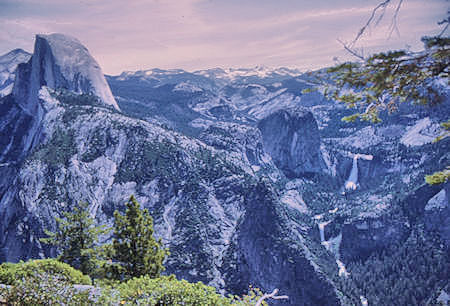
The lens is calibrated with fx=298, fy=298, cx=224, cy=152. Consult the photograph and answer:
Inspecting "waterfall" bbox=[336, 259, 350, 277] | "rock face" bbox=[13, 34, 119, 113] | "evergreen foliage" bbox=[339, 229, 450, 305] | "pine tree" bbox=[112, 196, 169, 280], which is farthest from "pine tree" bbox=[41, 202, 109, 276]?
"waterfall" bbox=[336, 259, 350, 277]

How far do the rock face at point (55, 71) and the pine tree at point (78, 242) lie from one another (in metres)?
133

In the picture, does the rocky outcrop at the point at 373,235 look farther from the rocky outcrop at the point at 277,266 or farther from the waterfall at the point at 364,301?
the rocky outcrop at the point at 277,266

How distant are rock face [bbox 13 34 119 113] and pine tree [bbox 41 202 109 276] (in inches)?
5236

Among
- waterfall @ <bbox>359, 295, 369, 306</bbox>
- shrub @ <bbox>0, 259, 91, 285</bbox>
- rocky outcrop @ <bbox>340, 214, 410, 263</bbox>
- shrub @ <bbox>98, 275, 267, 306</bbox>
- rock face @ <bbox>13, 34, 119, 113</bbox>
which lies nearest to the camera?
shrub @ <bbox>98, 275, 267, 306</bbox>

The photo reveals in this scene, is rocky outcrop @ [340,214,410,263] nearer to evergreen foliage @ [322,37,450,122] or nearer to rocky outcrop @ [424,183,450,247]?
rocky outcrop @ [424,183,450,247]

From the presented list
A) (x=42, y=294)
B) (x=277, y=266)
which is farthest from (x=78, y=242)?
(x=277, y=266)

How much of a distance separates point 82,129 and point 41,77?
70895 mm

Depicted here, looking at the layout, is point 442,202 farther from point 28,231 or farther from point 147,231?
point 28,231

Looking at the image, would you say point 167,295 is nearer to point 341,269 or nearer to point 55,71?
point 341,269

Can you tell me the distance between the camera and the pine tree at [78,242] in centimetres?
3092

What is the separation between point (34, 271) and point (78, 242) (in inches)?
559

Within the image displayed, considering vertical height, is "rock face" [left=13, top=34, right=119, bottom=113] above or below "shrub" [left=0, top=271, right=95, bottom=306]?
above

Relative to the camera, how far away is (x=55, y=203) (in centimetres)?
8056

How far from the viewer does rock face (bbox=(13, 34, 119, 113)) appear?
6033 inches
